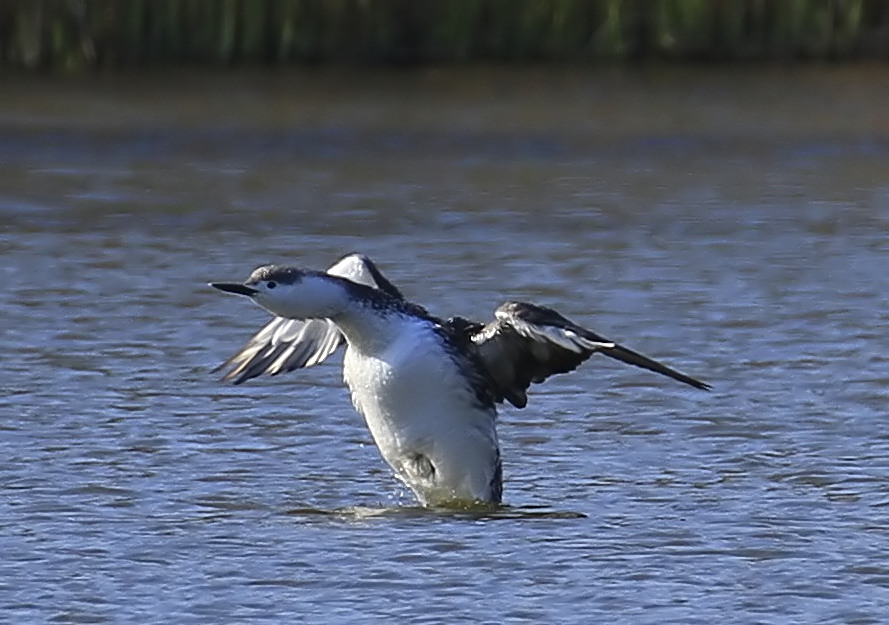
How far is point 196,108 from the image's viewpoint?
18953mm

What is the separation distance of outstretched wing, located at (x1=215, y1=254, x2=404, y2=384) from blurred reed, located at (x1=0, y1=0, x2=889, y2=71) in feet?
41.2

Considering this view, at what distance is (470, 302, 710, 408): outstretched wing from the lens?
7.04 m

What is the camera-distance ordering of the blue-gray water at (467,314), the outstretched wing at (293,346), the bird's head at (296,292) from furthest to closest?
the outstretched wing at (293,346), the bird's head at (296,292), the blue-gray water at (467,314)

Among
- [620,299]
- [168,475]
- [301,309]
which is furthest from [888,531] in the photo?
[620,299]

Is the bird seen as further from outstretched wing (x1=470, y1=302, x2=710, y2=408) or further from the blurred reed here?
the blurred reed

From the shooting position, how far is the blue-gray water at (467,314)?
6.63 m

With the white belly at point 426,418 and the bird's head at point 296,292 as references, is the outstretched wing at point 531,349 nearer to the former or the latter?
the white belly at point 426,418

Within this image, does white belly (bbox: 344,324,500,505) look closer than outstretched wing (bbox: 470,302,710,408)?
No

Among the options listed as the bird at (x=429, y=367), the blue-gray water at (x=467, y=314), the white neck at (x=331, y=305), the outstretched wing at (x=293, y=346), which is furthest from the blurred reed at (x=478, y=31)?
the white neck at (x=331, y=305)

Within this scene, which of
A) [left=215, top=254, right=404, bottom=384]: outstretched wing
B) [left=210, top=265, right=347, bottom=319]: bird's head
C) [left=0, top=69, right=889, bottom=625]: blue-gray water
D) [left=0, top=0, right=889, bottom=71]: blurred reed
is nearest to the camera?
[left=0, top=69, right=889, bottom=625]: blue-gray water

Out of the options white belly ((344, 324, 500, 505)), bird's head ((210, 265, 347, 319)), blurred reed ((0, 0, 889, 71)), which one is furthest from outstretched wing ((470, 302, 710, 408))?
blurred reed ((0, 0, 889, 71))

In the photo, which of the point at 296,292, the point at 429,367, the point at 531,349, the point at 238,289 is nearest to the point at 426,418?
the point at 429,367

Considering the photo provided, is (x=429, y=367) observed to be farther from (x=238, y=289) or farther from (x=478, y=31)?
(x=478, y=31)

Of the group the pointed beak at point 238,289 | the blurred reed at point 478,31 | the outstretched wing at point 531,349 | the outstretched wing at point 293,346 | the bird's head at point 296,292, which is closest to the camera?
the outstretched wing at point 531,349
